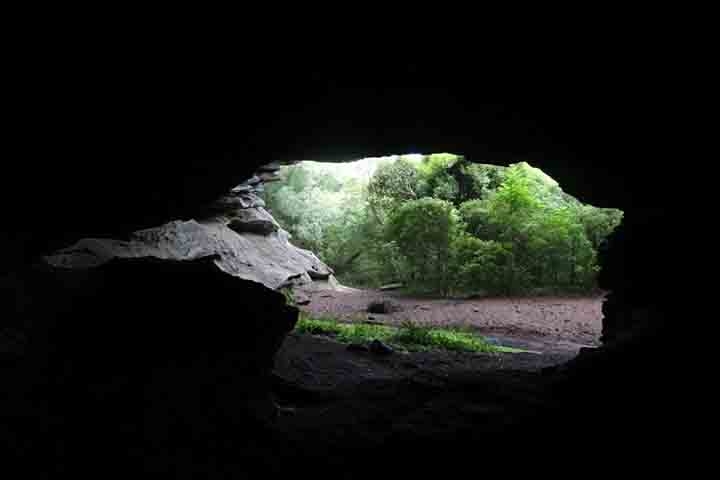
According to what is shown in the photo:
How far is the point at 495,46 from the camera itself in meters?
3.90

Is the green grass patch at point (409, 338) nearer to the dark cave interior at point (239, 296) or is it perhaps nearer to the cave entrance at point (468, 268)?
the cave entrance at point (468, 268)

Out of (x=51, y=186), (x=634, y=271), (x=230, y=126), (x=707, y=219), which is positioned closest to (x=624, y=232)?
(x=634, y=271)

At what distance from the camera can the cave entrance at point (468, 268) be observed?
1162cm

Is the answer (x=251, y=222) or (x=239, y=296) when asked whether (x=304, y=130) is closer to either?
(x=239, y=296)

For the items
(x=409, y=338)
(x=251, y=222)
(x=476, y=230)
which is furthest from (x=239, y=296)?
(x=476, y=230)

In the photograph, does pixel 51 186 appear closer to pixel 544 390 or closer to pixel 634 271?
pixel 544 390

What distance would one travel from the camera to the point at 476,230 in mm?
20031

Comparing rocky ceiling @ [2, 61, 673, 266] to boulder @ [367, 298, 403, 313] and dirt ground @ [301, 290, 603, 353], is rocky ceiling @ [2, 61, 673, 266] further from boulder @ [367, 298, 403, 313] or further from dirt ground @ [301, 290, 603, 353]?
boulder @ [367, 298, 403, 313]

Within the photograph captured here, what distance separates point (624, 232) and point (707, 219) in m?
2.39

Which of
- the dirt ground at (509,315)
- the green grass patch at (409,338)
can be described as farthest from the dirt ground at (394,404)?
the dirt ground at (509,315)

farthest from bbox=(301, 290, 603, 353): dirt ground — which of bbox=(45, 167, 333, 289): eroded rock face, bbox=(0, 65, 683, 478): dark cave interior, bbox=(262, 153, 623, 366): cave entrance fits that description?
bbox=(0, 65, 683, 478): dark cave interior

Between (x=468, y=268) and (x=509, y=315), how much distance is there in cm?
334

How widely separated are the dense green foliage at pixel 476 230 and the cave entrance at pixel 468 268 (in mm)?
51

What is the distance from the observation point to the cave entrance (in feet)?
38.1
